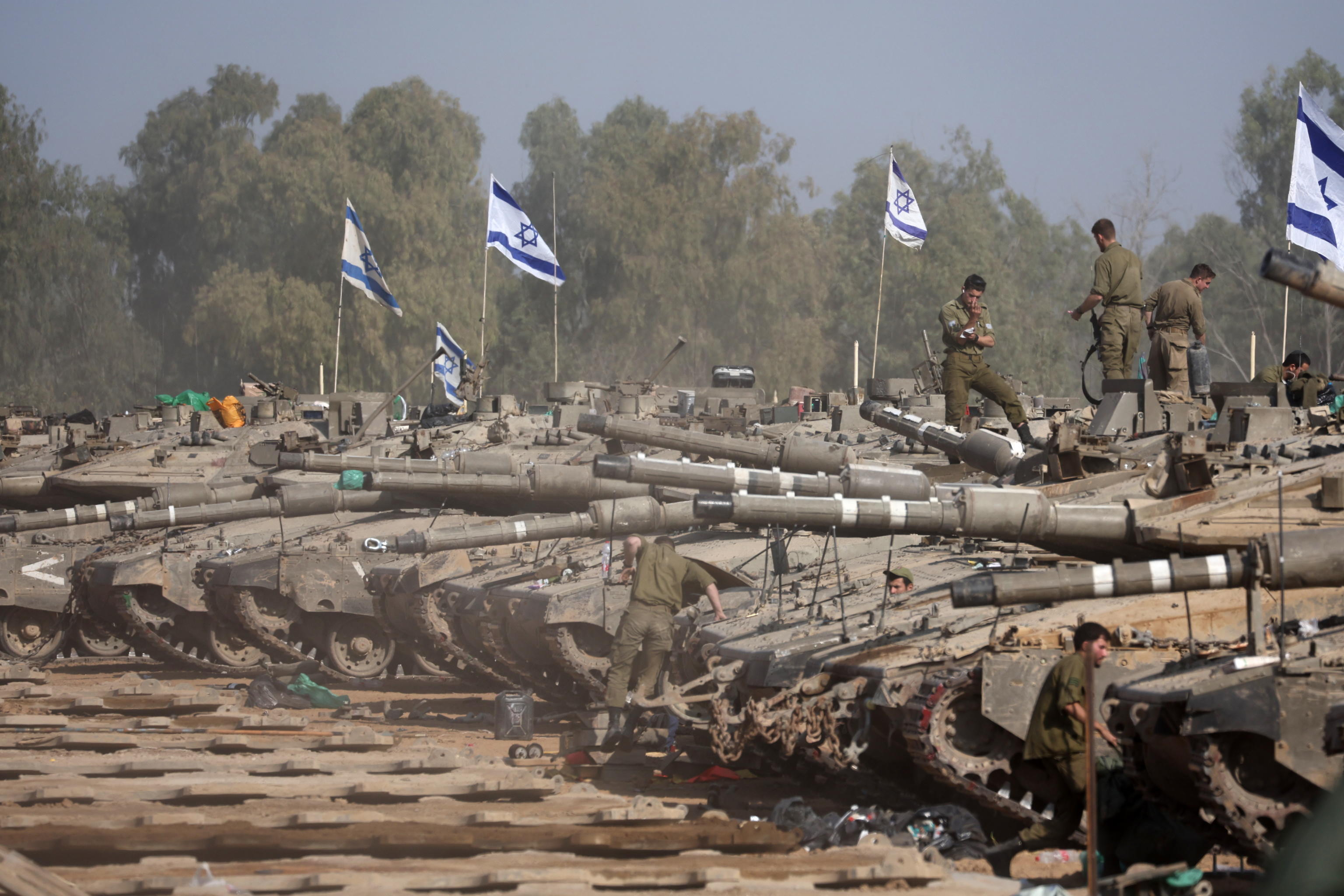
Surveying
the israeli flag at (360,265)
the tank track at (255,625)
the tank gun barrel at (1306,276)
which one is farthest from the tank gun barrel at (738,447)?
the israeli flag at (360,265)

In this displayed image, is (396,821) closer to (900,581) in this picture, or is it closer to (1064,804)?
(1064,804)

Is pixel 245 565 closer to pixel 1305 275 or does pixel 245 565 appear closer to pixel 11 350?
pixel 1305 275

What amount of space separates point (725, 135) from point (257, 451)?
32.2 metres

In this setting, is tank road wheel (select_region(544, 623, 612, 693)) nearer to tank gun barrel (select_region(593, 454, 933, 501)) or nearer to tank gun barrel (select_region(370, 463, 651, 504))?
tank gun barrel (select_region(370, 463, 651, 504))

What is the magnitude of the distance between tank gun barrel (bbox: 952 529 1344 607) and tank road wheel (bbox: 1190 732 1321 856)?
2.22 ft

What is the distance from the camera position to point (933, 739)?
25.6ft

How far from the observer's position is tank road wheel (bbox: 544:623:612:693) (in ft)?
43.2

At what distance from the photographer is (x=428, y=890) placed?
6.73 metres

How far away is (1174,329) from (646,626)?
4903 millimetres

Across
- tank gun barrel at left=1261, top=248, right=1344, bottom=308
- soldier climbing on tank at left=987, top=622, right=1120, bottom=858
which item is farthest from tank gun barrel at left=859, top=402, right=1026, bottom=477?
tank gun barrel at left=1261, top=248, right=1344, bottom=308

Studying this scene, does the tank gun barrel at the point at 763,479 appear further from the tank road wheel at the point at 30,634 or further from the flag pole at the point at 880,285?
the tank road wheel at the point at 30,634

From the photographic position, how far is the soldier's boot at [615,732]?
11.5 meters

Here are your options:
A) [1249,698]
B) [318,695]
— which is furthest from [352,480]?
[1249,698]

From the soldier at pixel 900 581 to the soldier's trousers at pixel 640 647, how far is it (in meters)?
2.07
